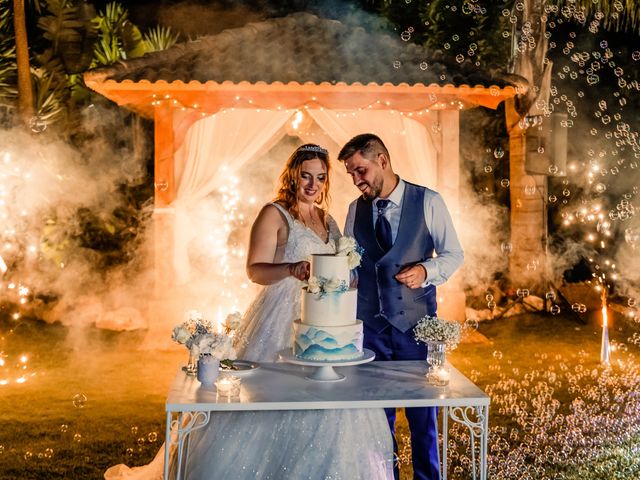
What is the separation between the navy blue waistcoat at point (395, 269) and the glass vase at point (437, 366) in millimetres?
608

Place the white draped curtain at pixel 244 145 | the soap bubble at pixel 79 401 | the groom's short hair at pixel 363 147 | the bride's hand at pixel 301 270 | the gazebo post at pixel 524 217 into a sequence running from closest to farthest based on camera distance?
the bride's hand at pixel 301 270, the groom's short hair at pixel 363 147, the soap bubble at pixel 79 401, the white draped curtain at pixel 244 145, the gazebo post at pixel 524 217

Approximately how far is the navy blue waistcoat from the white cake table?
501 millimetres

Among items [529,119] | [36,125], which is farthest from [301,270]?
[36,125]

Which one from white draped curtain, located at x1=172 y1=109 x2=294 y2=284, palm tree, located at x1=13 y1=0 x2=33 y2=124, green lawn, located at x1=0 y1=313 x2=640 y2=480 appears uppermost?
palm tree, located at x1=13 y1=0 x2=33 y2=124

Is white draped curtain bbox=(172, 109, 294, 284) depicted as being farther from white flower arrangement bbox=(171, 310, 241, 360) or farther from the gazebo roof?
white flower arrangement bbox=(171, 310, 241, 360)

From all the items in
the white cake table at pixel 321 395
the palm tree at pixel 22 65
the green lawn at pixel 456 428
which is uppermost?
the palm tree at pixel 22 65

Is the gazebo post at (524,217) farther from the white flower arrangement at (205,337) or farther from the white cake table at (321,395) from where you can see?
the white flower arrangement at (205,337)

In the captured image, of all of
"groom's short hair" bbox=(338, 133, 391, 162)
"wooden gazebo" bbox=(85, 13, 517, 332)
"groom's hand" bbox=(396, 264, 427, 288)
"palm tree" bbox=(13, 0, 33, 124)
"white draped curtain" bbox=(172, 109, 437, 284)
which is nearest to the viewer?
"groom's hand" bbox=(396, 264, 427, 288)

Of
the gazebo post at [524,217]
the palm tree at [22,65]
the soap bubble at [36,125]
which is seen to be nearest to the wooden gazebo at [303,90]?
the soap bubble at [36,125]

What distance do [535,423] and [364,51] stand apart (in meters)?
6.25

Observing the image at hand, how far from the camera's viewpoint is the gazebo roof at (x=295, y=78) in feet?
31.4

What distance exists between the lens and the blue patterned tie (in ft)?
15.0

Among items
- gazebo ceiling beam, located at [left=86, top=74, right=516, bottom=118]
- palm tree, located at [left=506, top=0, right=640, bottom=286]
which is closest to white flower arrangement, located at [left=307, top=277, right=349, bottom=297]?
gazebo ceiling beam, located at [left=86, top=74, right=516, bottom=118]

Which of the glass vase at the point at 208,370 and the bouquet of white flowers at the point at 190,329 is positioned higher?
the bouquet of white flowers at the point at 190,329
